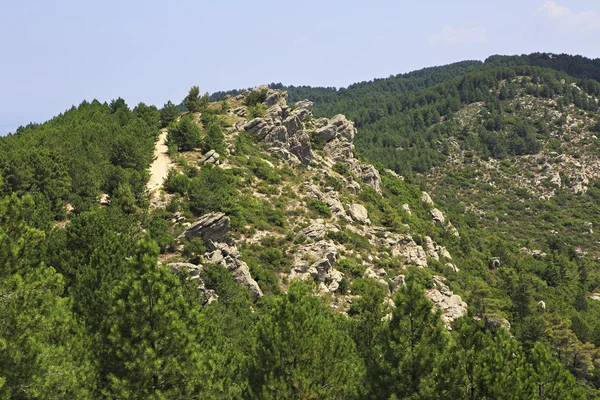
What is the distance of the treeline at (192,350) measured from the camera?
46.5ft

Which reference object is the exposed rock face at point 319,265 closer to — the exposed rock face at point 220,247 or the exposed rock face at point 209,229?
the exposed rock face at point 220,247

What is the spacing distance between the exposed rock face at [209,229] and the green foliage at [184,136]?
877 inches

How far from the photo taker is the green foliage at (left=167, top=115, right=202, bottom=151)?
201ft

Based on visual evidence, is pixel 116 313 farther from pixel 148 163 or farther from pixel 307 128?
pixel 307 128

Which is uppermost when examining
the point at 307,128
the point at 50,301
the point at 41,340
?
the point at 307,128

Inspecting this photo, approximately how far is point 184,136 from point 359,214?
93.5 feet

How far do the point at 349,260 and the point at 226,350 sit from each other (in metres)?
29.4

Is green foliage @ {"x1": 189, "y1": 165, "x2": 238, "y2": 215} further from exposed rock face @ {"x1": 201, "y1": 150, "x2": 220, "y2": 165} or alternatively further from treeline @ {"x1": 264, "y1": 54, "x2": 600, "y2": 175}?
treeline @ {"x1": 264, "y1": 54, "x2": 600, "y2": 175}

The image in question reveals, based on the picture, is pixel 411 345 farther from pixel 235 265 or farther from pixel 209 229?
pixel 209 229

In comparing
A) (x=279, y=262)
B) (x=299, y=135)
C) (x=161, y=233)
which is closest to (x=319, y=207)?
(x=279, y=262)

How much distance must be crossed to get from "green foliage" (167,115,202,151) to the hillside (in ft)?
0.95

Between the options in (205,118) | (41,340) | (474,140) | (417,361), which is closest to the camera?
(41,340)

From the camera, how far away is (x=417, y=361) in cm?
1612

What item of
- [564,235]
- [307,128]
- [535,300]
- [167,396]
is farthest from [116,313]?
[564,235]
